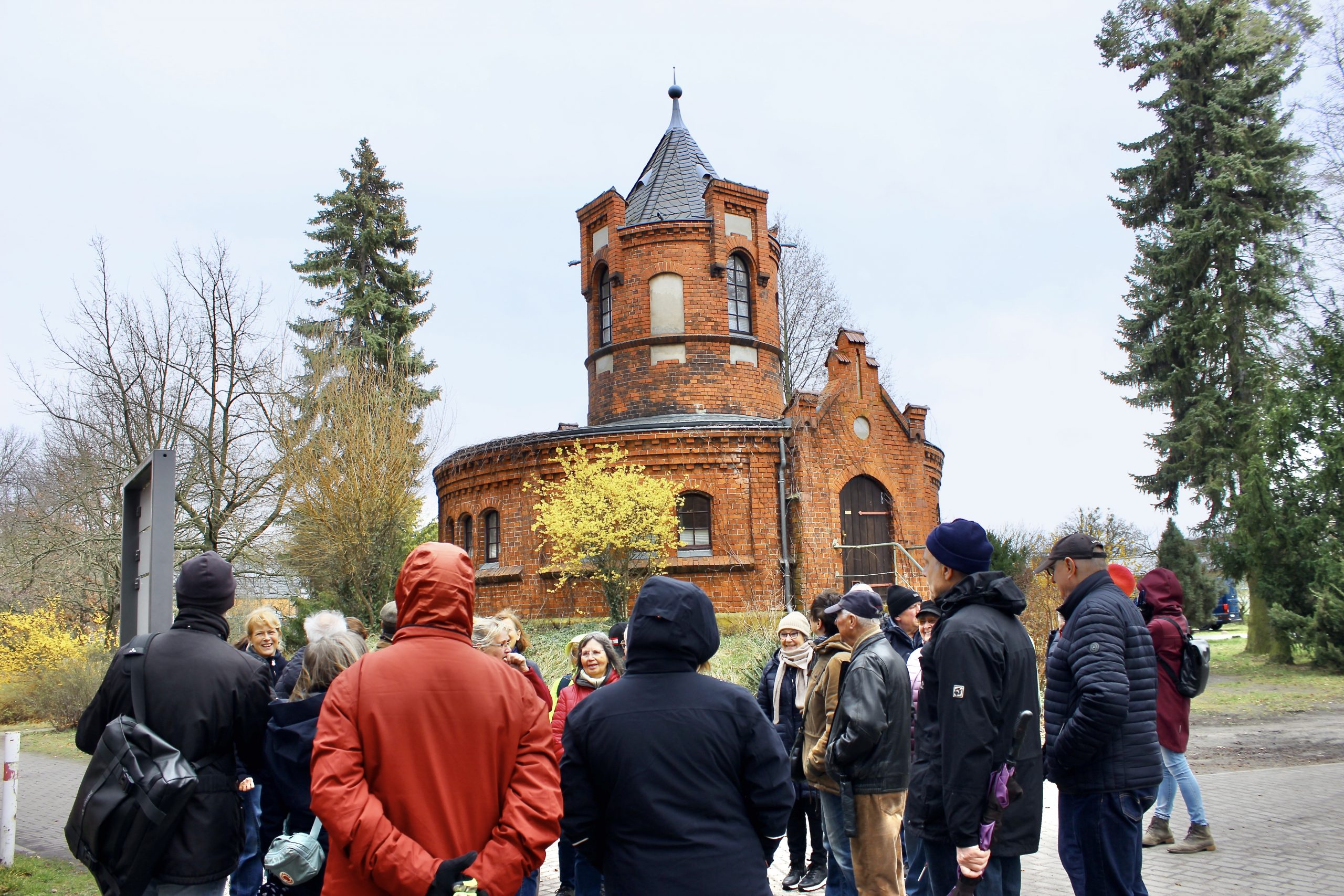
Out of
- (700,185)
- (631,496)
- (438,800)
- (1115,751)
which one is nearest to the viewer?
(438,800)

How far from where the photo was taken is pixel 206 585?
4.27m

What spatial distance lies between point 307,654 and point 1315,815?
8.46 m

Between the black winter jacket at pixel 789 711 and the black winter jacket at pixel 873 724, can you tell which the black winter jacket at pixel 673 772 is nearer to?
the black winter jacket at pixel 873 724

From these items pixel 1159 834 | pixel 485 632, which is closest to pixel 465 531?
pixel 485 632

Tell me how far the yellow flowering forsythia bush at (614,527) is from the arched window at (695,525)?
48 centimetres

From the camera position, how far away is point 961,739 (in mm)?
3799

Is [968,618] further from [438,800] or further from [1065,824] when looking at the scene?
[438,800]

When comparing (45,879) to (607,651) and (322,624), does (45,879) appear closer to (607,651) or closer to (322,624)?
(322,624)

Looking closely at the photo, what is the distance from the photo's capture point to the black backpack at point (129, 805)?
12.3 feet

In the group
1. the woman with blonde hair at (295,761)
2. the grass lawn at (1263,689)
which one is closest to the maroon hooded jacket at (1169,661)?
the woman with blonde hair at (295,761)

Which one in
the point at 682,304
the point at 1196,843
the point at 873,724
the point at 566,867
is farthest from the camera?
the point at 682,304

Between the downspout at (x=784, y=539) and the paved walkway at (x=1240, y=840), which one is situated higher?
the downspout at (x=784, y=539)

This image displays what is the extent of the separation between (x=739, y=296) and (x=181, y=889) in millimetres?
20900

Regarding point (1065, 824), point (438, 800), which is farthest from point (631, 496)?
point (438, 800)
